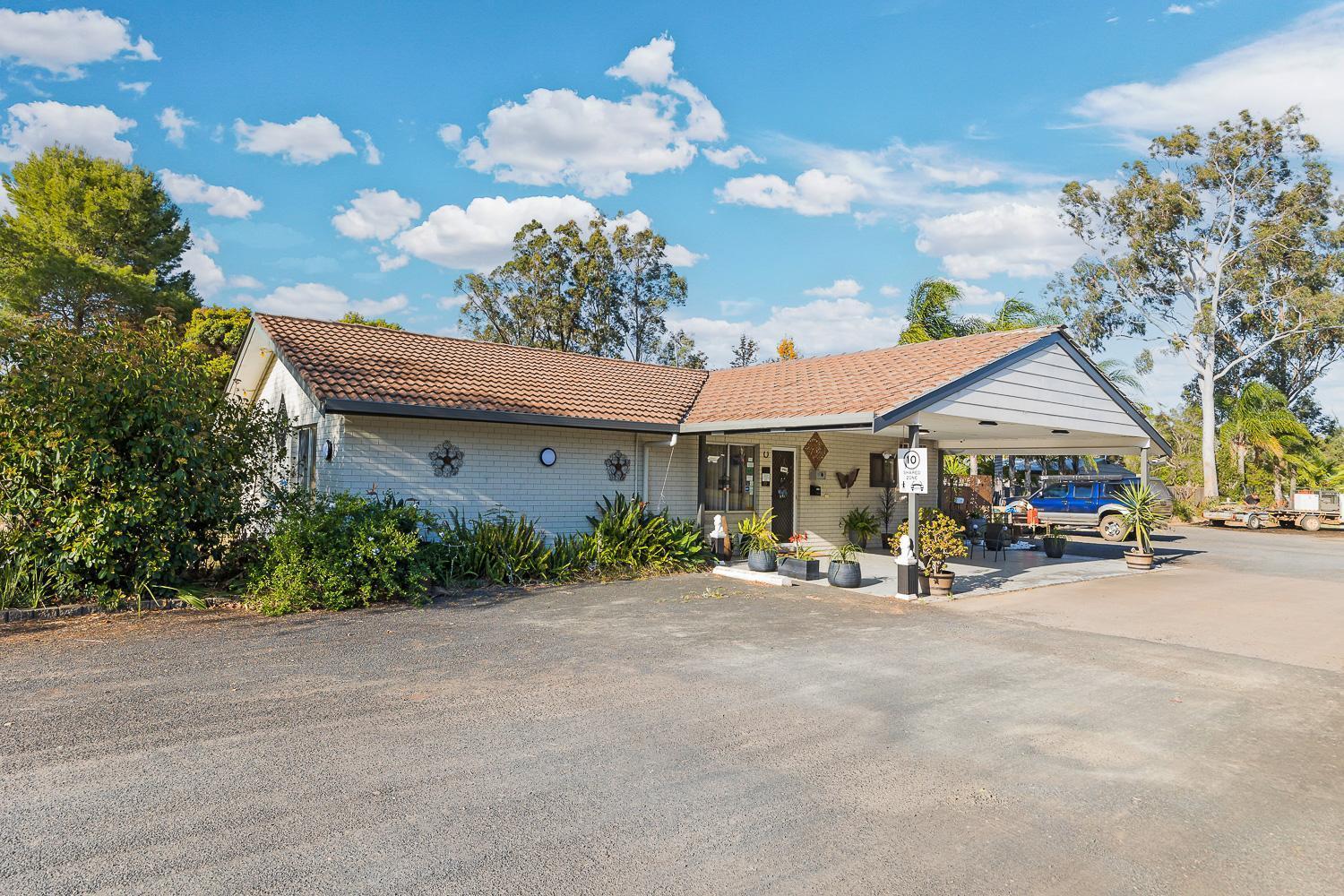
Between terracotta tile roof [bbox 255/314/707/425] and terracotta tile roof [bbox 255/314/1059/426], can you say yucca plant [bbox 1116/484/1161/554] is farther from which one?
terracotta tile roof [bbox 255/314/707/425]

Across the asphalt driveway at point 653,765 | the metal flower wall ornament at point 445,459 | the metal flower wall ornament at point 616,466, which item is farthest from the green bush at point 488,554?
the asphalt driveway at point 653,765

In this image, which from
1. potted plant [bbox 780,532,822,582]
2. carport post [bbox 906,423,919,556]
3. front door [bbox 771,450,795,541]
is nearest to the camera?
carport post [bbox 906,423,919,556]

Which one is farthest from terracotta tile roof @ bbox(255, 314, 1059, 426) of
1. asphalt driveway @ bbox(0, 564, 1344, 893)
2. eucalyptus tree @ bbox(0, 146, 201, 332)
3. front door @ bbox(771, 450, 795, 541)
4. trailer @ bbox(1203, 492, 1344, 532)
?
trailer @ bbox(1203, 492, 1344, 532)

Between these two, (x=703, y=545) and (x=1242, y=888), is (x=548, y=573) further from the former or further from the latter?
(x=1242, y=888)

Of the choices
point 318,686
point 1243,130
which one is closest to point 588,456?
point 318,686

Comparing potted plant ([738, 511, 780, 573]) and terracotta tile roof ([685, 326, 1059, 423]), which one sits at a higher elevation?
terracotta tile roof ([685, 326, 1059, 423])

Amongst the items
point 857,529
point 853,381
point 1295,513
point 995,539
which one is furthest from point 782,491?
point 1295,513

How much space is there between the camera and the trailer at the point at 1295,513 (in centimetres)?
2562

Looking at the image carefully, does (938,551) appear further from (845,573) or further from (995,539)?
(995,539)

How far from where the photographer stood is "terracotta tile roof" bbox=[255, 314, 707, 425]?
11891 mm

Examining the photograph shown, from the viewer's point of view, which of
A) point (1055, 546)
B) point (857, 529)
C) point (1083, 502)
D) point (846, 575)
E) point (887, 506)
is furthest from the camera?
point (1083, 502)

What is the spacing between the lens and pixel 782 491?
54.2ft

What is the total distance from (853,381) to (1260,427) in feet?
83.5

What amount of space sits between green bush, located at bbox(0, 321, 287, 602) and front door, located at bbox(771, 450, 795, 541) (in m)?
10.0
